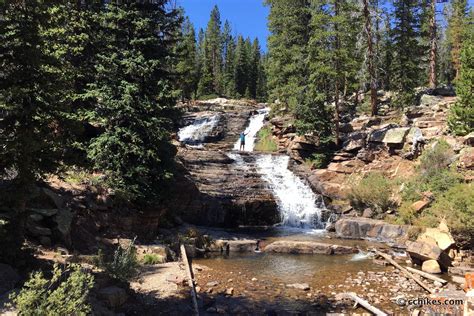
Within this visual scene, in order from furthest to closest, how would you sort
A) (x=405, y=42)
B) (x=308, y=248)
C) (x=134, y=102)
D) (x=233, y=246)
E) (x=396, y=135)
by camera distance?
1. (x=405, y=42)
2. (x=396, y=135)
3. (x=233, y=246)
4. (x=308, y=248)
5. (x=134, y=102)

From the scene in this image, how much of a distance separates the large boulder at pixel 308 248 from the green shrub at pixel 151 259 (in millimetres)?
4894

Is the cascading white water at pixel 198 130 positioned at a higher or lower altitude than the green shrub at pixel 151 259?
higher

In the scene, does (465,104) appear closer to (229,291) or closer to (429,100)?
(429,100)

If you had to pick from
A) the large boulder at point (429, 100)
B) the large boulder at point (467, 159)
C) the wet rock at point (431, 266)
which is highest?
the large boulder at point (429, 100)

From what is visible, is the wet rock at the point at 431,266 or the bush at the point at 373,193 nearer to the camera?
the wet rock at the point at 431,266

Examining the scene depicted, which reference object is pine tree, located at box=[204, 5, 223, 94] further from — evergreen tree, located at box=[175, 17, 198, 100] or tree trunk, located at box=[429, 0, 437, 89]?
tree trunk, located at box=[429, 0, 437, 89]

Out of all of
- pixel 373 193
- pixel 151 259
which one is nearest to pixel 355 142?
pixel 373 193

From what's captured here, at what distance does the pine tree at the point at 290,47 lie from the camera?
104ft

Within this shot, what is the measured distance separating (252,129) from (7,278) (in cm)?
3500

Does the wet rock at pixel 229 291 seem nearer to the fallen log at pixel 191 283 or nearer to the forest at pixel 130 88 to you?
the fallen log at pixel 191 283

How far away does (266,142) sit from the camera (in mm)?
36125

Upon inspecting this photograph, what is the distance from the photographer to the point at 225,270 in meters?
13.1

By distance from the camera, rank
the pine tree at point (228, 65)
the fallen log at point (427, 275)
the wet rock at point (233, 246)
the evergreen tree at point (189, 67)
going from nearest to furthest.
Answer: the fallen log at point (427, 275) → the wet rock at point (233, 246) → the evergreen tree at point (189, 67) → the pine tree at point (228, 65)

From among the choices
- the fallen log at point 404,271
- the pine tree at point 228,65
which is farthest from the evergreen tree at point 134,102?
the pine tree at point 228,65
